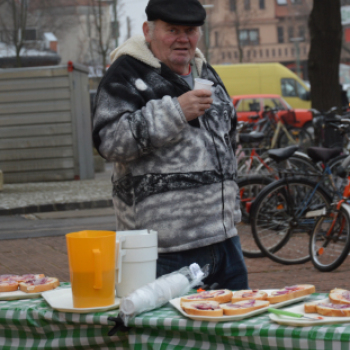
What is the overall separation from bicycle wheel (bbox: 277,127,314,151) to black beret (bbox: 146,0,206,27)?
26.3ft

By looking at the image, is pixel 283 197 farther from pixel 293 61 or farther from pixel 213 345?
pixel 293 61

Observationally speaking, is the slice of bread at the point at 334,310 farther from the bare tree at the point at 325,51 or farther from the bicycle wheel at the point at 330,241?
the bare tree at the point at 325,51

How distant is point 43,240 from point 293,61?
78042 mm

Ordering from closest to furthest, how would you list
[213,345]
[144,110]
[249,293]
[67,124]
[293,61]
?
[213,345]
[249,293]
[144,110]
[67,124]
[293,61]

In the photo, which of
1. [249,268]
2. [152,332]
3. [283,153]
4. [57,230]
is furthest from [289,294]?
[57,230]

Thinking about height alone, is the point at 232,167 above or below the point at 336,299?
above

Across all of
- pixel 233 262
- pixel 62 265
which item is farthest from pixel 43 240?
pixel 233 262

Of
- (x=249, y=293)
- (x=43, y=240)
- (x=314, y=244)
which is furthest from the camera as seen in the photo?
(x=43, y=240)

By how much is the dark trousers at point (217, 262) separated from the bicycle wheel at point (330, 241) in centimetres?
353

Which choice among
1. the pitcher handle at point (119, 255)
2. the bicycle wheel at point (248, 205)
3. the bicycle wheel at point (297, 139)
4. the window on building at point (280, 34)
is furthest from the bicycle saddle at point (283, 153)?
the window on building at point (280, 34)

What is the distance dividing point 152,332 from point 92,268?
252 mm

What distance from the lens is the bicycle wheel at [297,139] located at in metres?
13.3

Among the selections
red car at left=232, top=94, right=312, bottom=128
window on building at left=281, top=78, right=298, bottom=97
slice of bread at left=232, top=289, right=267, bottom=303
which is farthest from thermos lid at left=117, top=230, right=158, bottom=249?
window on building at left=281, top=78, right=298, bottom=97

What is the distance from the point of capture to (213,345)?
2.01 m
